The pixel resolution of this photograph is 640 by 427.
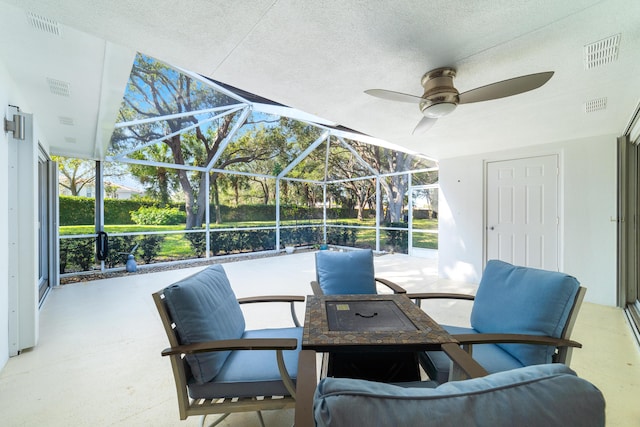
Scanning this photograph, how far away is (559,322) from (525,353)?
25 centimetres

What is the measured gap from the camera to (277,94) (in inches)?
108

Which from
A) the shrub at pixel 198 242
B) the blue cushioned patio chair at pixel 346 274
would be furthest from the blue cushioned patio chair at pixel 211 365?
the shrub at pixel 198 242

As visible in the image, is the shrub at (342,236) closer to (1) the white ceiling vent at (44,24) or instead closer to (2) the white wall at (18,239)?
(2) the white wall at (18,239)

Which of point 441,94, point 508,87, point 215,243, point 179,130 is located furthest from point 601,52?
point 215,243

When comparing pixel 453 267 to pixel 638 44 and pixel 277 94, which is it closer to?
A: pixel 638 44

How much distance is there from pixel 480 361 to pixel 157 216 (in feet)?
21.7

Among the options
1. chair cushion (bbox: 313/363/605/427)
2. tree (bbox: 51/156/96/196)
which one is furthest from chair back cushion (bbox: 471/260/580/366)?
tree (bbox: 51/156/96/196)

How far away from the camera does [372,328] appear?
5.03 feet

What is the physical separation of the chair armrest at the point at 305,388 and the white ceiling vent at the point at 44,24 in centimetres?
262

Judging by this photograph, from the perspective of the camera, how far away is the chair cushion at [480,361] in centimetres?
154

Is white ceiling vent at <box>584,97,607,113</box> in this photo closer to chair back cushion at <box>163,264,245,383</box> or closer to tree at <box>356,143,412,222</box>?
chair back cushion at <box>163,264,245,383</box>

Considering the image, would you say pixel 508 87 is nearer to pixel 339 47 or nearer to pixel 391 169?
pixel 339 47

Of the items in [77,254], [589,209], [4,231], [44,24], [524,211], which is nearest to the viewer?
[44,24]

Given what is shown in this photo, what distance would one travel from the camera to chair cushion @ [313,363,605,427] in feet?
1.63
